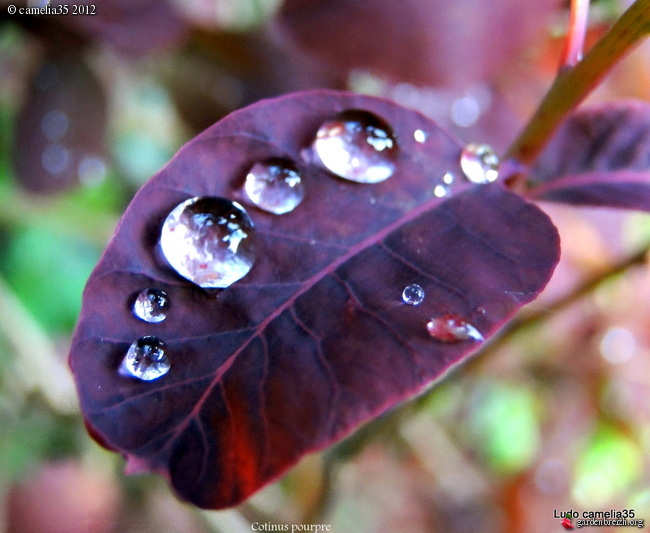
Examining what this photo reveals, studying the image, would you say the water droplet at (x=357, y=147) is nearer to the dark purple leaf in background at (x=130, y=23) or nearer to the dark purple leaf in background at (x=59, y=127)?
the dark purple leaf in background at (x=130, y=23)

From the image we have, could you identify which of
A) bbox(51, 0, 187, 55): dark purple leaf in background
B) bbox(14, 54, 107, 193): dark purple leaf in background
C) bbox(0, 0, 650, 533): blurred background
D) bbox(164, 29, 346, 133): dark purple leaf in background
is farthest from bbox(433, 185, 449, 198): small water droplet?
bbox(14, 54, 107, 193): dark purple leaf in background

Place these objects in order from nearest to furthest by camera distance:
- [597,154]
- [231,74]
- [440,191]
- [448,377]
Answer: [440,191]
[597,154]
[448,377]
[231,74]

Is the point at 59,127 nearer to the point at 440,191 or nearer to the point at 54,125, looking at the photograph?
the point at 54,125

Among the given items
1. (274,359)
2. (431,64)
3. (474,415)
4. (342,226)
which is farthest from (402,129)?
(474,415)

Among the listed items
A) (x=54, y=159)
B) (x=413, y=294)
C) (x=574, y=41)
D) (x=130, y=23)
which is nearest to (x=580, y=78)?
(x=574, y=41)

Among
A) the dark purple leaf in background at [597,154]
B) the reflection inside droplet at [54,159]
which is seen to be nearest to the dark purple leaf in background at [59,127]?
the reflection inside droplet at [54,159]

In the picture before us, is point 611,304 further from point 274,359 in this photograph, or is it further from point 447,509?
point 274,359
